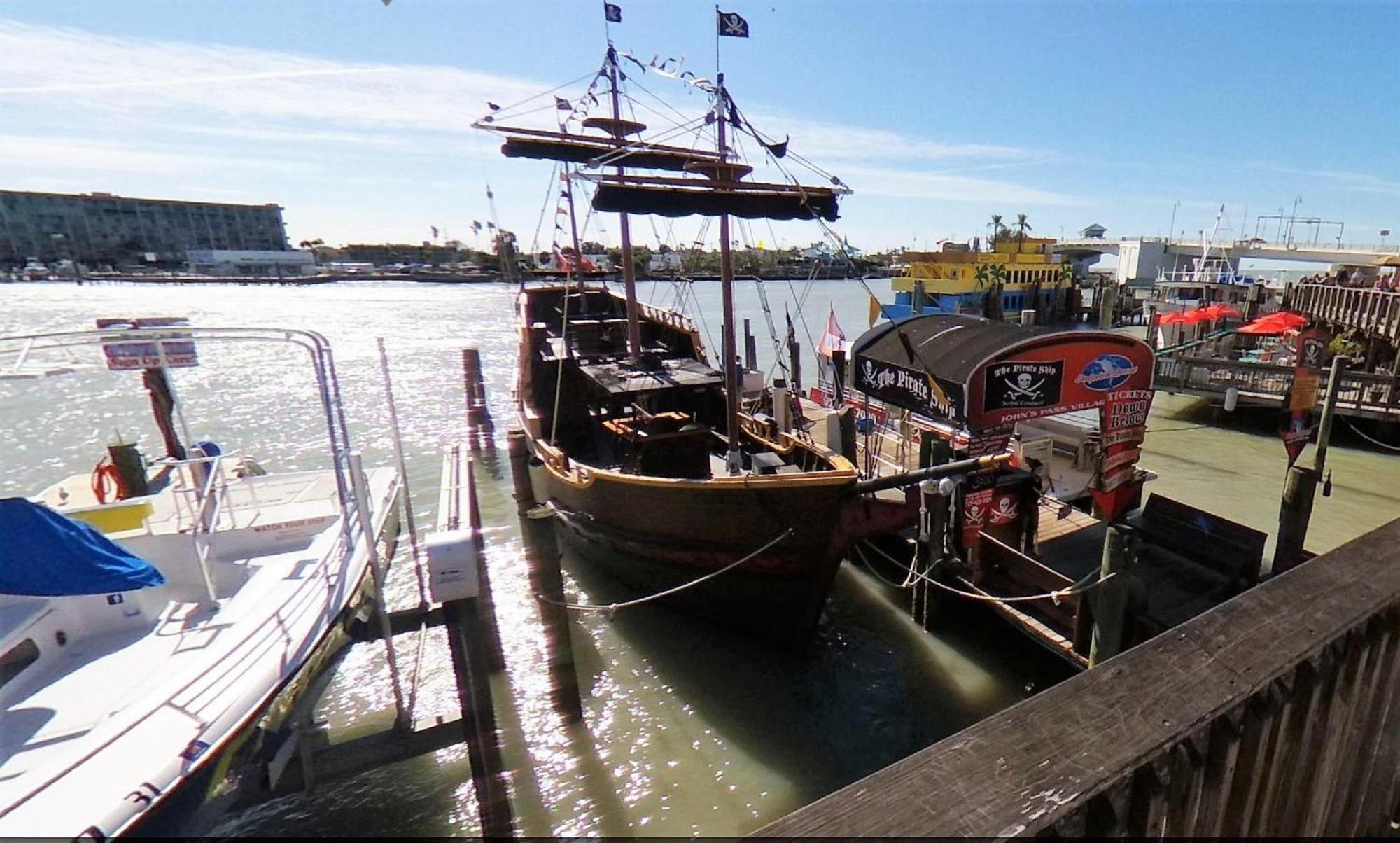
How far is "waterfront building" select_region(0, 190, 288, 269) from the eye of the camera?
11569 cm

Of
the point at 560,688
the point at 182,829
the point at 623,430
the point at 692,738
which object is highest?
the point at 623,430

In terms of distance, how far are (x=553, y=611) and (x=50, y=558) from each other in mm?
4362

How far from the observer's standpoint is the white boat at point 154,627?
14.5 ft

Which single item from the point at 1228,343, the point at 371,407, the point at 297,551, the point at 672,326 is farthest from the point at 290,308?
the point at 1228,343

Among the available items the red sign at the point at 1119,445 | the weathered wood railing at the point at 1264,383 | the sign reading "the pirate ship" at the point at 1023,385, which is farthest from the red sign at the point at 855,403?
the weathered wood railing at the point at 1264,383

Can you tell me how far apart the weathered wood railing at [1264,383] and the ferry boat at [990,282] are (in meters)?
14.2

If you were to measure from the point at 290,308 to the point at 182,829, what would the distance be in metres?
76.7

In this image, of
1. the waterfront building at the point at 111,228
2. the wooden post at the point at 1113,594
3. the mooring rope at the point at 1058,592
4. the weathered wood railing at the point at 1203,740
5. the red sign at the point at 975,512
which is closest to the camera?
the weathered wood railing at the point at 1203,740

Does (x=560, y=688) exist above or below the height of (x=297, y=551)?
below

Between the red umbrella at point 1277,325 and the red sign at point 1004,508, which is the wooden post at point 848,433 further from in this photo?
the red umbrella at point 1277,325

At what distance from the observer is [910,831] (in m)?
1.08

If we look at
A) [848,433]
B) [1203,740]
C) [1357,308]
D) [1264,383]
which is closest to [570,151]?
[848,433]

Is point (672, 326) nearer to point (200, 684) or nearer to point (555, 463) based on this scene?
point (555, 463)

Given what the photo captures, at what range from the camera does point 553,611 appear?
7.10 meters
